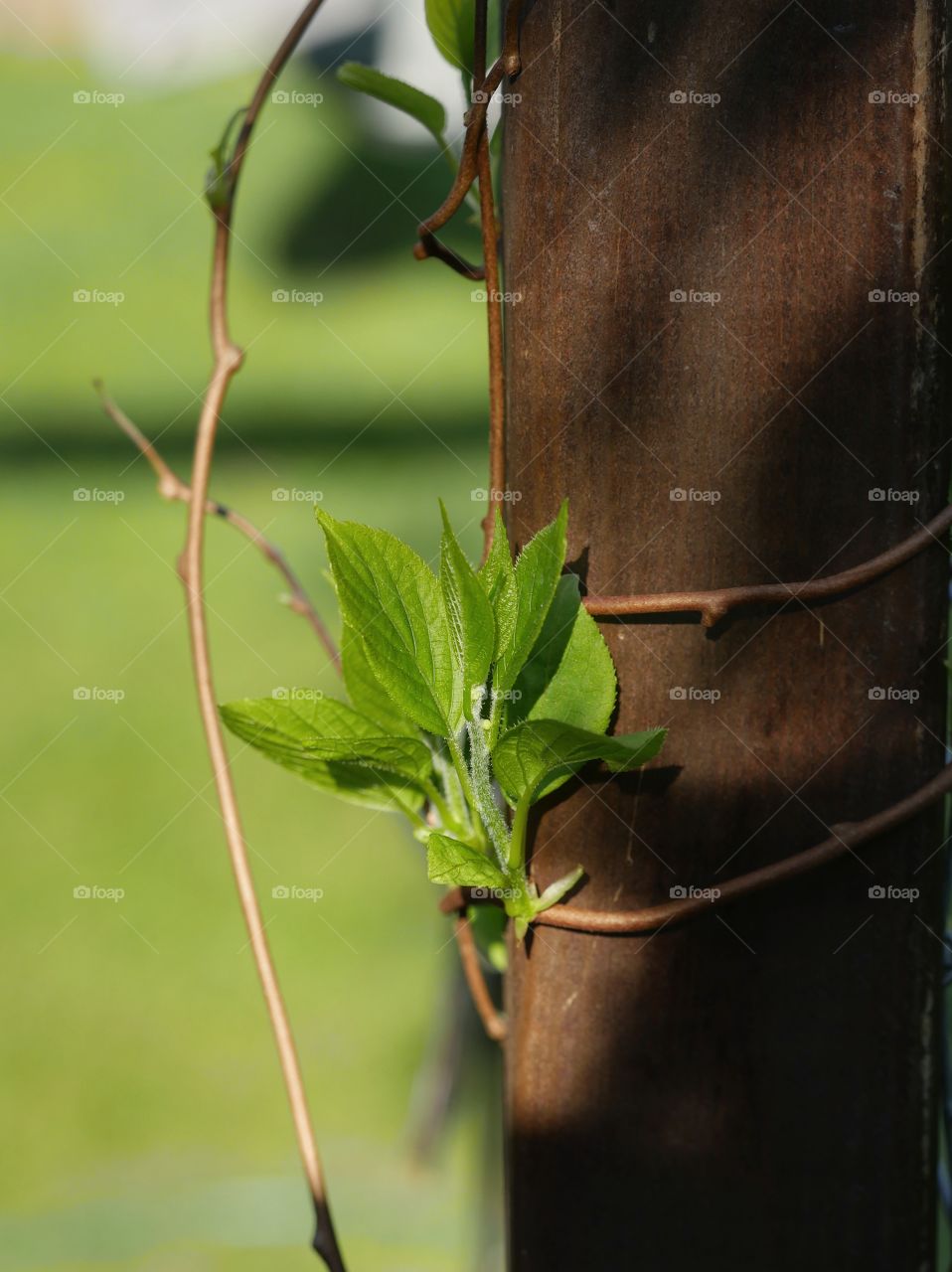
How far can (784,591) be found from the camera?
1.00 feet

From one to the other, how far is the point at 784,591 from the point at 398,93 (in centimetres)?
25

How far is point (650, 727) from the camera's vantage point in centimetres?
32

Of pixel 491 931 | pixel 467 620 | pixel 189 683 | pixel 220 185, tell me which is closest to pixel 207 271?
pixel 189 683

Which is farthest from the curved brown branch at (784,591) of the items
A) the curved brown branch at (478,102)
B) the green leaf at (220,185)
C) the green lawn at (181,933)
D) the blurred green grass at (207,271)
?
the blurred green grass at (207,271)

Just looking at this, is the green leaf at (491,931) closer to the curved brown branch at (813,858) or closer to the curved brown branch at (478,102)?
the curved brown branch at (813,858)

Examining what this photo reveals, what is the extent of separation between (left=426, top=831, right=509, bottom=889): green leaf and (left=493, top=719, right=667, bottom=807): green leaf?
0.02m

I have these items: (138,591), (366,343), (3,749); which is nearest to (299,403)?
(366,343)

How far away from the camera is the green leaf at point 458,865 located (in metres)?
0.31

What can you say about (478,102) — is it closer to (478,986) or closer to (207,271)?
(478,986)

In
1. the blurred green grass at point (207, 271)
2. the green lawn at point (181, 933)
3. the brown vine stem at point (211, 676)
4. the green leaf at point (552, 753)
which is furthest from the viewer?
the blurred green grass at point (207, 271)

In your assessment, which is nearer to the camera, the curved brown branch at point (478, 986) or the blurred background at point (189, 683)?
the curved brown branch at point (478, 986)

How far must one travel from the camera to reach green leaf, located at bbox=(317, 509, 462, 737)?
1.02ft

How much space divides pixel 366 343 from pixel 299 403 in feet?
1.06

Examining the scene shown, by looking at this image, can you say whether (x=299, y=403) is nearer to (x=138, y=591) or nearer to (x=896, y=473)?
(x=138, y=591)
